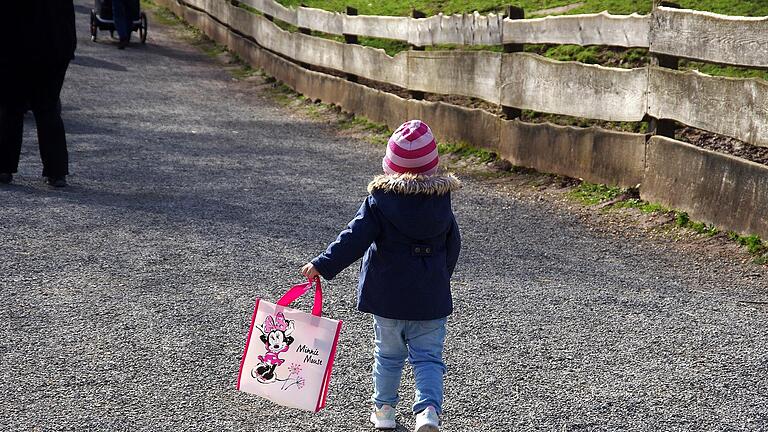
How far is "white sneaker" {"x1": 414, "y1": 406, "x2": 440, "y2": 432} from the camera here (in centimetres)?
384

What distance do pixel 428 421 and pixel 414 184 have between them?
81 centimetres

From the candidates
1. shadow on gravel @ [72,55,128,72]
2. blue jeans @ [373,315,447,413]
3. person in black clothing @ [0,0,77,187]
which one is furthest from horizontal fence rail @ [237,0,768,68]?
shadow on gravel @ [72,55,128,72]

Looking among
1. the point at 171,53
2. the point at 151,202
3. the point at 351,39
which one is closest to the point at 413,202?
the point at 151,202

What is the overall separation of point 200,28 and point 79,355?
17.3m

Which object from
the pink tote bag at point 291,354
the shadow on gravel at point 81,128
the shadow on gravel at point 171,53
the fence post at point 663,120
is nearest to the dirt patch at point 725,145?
the fence post at point 663,120

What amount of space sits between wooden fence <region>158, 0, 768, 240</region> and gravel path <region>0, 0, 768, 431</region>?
1.86ft

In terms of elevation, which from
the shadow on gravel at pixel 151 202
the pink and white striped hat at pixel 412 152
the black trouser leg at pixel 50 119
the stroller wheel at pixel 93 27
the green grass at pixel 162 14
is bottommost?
the green grass at pixel 162 14

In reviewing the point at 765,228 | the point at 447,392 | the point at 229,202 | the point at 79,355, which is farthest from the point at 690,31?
the point at 79,355

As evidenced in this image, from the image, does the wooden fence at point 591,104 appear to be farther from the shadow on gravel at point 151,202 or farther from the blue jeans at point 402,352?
the blue jeans at point 402,352

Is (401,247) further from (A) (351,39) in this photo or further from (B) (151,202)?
(A) (351,39)

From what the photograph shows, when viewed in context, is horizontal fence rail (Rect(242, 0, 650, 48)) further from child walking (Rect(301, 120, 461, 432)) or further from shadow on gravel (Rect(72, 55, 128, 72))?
child walking (Rect(301, 120, 461, 432))

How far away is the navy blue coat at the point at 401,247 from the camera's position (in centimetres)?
392

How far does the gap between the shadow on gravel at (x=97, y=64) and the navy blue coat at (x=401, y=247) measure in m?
12.9

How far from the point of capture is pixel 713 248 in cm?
668
